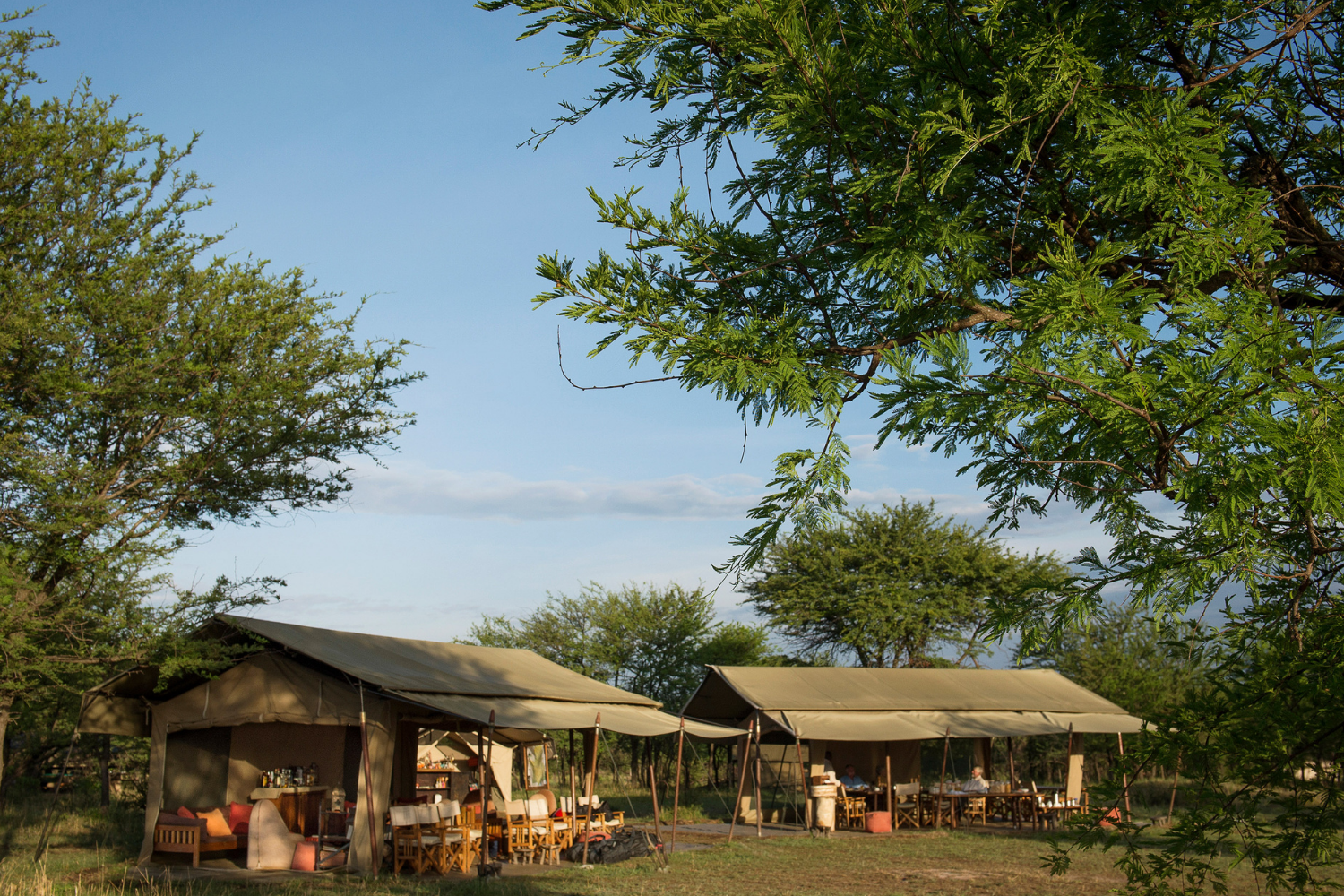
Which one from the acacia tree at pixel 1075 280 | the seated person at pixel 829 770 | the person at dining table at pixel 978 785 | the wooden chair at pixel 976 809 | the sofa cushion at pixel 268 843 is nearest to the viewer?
the acacia tree at pixel 1075 280

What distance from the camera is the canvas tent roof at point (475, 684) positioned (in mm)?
12664

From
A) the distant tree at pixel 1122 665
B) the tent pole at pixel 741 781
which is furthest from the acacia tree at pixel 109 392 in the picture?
the distant tree at pixel 1122 665

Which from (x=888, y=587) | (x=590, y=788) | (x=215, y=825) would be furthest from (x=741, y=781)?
(x=888, y=587)

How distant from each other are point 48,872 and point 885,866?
10.7 meters

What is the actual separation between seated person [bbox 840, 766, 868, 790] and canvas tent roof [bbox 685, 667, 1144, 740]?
1.93 m

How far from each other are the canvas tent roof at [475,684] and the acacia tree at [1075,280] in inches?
402

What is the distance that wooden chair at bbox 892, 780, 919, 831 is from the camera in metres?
19.5

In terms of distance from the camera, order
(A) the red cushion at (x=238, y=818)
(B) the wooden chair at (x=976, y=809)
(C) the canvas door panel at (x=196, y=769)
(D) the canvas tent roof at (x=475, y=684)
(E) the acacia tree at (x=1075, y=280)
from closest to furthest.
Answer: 1. (E) the acacia tree at (x=1075, y=280)
2. (D) the canvas tent roof at (x=475, y=684)
3. (A) the red cushion at (x=238, y=818)
4. (C) the canvas door panel at (x=196, y=769)
5. (B) the wooden chair at (x=976, y=809)

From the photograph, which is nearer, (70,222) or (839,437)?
(839,437)

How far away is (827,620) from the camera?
113 feet

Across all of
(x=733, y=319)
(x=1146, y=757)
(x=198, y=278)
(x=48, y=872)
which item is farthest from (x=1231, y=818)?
(x=198, y=278)

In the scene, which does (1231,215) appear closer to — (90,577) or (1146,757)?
(1146,757)

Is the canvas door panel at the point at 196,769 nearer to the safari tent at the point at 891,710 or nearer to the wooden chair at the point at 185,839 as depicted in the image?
the wooden chair at the point at 185,839

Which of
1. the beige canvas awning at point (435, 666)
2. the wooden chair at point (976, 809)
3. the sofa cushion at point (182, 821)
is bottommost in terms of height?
the wooden chair at point (976, 809)
